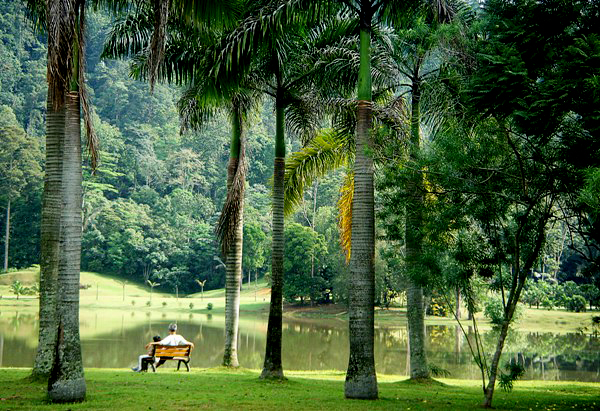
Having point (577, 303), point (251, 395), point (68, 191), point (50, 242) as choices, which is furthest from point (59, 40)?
point (577, 303)

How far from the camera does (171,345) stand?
49.5ft

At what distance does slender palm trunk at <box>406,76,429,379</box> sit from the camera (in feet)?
38.0

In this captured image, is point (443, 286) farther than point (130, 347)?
No

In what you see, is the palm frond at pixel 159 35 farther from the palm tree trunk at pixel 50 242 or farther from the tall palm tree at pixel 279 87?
the palm tree trunk at pixel 50 242

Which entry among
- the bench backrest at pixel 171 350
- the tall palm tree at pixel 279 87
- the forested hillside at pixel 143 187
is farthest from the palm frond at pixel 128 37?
the forested hillside at pixel 143 187

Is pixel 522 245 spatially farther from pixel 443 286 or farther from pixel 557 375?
pixel 557 375

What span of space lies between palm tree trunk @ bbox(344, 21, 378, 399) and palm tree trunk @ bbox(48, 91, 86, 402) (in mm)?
4418

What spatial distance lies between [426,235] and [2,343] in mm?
23070

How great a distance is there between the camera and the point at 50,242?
38.2ft

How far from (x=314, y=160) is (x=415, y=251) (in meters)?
Result: 4.59

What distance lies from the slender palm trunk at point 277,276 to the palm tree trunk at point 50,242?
4.58m

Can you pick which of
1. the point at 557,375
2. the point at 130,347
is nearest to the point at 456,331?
the point at 557,375

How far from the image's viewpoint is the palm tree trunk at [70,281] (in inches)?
358

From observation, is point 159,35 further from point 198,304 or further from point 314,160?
point 198,304
